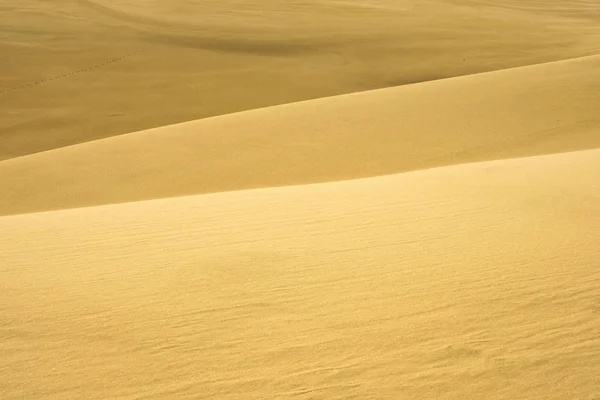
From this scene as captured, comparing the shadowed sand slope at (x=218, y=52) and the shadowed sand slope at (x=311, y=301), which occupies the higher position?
the shadowed sand slope at (x=218, y=52)

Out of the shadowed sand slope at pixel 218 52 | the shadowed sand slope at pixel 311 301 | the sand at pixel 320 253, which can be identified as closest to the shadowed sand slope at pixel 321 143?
the sand at pixel 320 253

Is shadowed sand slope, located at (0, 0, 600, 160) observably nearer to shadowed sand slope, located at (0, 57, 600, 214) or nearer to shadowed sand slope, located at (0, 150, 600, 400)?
shadowed sand slope, located at (0, 57, 600, 214)

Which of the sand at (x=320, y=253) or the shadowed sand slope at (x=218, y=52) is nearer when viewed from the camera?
the sand at (x=320, y=253)

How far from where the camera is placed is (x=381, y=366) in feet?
9.76

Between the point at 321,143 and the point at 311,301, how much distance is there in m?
7.12

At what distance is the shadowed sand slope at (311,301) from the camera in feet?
9.52

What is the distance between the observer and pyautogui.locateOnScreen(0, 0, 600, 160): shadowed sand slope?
1495 cm

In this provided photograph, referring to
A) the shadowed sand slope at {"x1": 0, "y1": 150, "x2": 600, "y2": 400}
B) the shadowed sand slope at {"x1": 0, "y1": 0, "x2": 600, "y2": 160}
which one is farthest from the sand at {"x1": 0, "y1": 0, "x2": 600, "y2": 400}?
the shadowed sand slope at {"x1": 0, "y1": 0, "x2": 600, "y2": 160}

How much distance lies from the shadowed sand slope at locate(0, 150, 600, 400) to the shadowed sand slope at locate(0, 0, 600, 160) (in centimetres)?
923

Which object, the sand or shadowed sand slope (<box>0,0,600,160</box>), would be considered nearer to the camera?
the sand

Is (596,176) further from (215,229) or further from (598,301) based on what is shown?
(215,229)

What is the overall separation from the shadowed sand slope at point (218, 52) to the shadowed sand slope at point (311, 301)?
923 centimetres

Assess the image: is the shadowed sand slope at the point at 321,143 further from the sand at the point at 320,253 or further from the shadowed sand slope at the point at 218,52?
the shadowed sand slope at the point at 218,52

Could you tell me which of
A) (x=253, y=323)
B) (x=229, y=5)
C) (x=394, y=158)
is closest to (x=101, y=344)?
(x=253, y=323)
